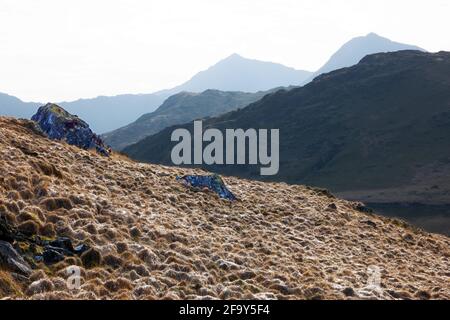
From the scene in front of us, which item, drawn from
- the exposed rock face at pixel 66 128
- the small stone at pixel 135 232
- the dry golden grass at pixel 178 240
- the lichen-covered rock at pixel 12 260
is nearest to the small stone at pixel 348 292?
the dry golden grass at pixel 178 240

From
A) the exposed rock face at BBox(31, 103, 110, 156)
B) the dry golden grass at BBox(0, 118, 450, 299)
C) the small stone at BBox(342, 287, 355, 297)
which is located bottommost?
the small stone at BBox(342, 287, 355, 297)

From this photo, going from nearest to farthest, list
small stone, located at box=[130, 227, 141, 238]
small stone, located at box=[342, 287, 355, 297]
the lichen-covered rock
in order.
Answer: the lichen-covered rock, small stone, located at box=[342, 287, 355, 297], small stone, located at box=[130, 227, 141, 238]

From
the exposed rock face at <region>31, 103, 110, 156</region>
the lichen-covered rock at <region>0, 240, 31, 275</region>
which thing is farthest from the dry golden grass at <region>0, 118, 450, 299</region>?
the exposed rock face at <region>31, 103, 110, 156</region>

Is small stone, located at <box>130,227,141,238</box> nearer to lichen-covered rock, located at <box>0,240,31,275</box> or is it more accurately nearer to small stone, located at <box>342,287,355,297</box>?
lichen-covered rock, located at <box>0,240,31,275</box>

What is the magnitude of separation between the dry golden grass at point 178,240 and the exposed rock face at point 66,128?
266cm

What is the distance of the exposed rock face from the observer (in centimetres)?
3716

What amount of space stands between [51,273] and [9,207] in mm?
4744

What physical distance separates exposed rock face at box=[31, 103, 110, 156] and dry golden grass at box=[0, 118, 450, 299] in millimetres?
2661

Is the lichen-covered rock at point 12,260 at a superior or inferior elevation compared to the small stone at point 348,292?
superior

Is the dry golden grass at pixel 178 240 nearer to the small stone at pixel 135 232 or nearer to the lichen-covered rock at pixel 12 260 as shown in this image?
the small stone at pixel 135 232

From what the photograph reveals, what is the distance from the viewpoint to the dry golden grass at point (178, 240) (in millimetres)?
16469

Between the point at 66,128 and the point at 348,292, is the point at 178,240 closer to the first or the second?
the point at 348,292

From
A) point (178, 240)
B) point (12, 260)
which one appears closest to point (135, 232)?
point (178, 240)

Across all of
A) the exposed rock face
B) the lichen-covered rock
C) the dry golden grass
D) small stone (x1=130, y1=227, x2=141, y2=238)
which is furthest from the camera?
the exposed rock face
